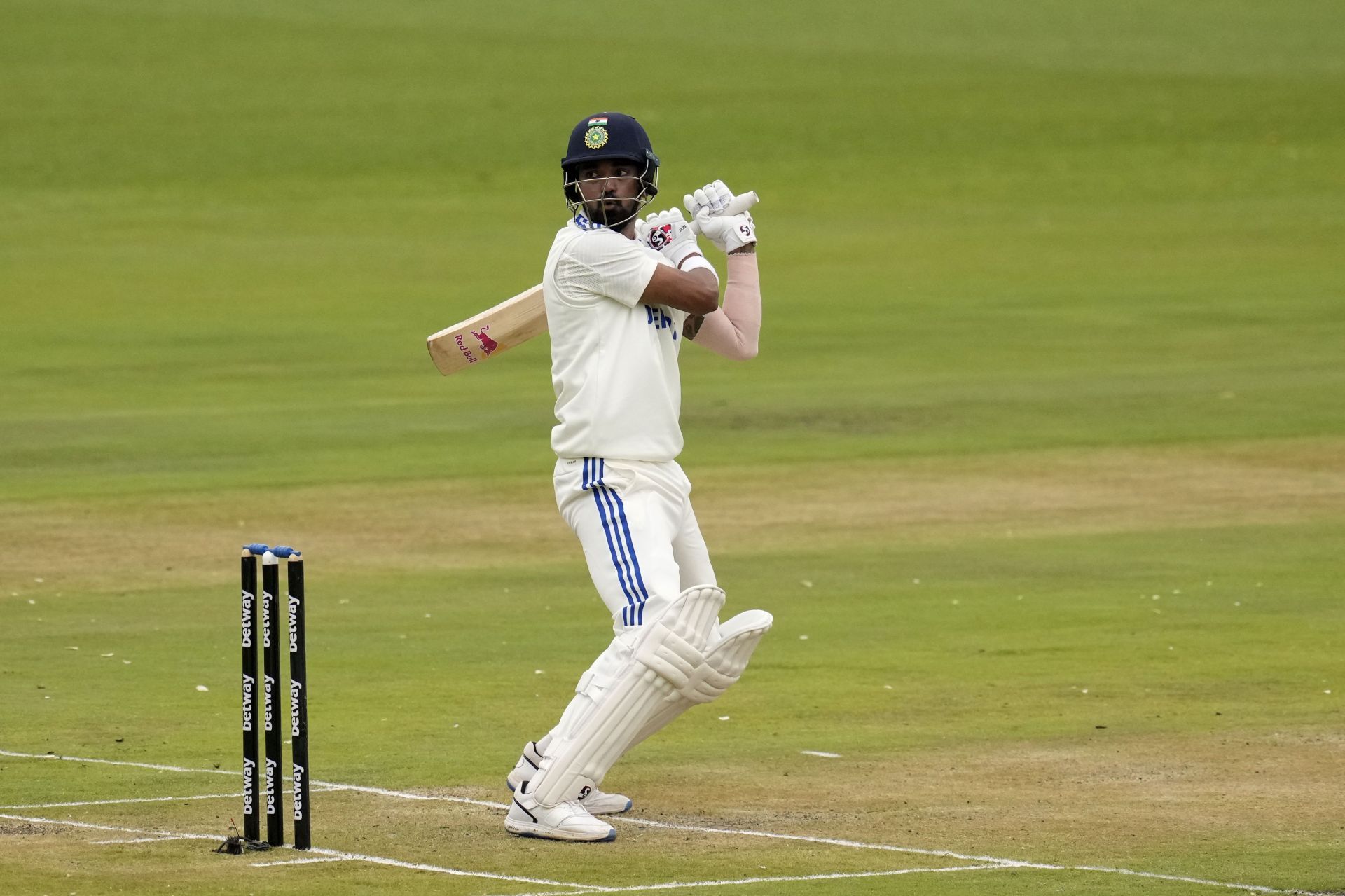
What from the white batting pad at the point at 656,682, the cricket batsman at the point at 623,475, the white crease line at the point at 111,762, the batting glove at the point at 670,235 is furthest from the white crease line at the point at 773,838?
the batting glove at the point at 670,235

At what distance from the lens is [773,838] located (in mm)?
8227

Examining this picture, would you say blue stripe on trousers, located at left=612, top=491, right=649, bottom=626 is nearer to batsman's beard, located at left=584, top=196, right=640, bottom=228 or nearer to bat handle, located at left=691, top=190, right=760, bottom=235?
batsman's beard, located at left=584, top=196, right=640, bottom=228

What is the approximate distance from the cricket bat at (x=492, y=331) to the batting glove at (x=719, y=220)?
0.77 ft

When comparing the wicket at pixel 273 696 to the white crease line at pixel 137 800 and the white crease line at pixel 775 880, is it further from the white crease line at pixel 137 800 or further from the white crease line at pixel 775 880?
the white crease line at pixel 775 880

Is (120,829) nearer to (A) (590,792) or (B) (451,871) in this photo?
(B) (451,871)

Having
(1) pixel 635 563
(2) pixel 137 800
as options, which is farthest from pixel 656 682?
(2) pixel 137 800

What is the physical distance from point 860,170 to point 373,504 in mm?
25862

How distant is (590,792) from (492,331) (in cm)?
177

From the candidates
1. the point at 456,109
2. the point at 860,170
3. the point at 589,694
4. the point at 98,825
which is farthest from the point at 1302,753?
the point at 456,109

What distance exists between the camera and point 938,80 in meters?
49.3

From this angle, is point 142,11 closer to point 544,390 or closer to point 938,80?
point 938,80

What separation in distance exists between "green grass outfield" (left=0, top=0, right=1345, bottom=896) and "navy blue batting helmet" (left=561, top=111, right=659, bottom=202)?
2156mm

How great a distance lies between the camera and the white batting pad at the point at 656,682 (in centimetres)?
804

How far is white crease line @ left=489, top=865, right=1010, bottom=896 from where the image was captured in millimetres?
7449
